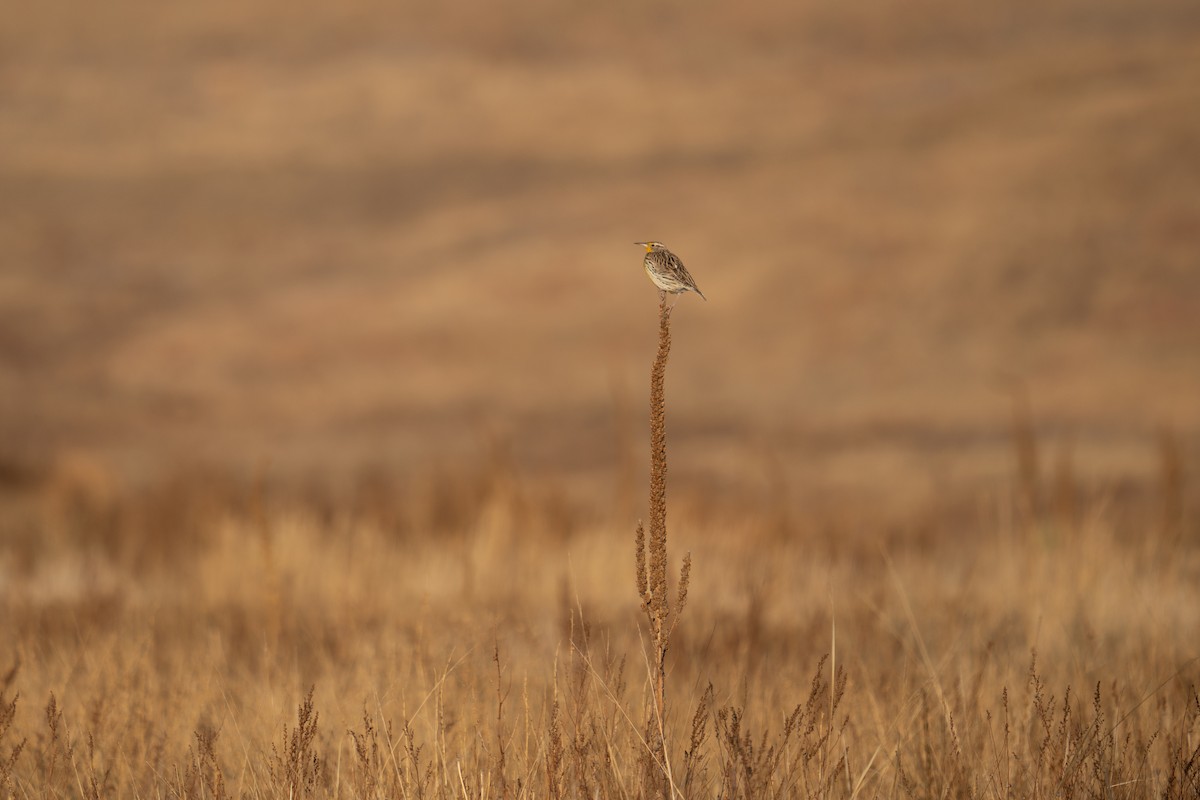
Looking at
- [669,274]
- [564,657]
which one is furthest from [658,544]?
[564,657]

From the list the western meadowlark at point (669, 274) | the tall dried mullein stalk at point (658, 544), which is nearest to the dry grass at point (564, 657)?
the tall dried mullein stalk at point (658, 544)

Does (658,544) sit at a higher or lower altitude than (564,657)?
higher

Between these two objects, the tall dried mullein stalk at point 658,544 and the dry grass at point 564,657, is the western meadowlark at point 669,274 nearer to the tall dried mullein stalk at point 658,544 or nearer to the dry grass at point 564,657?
the tall dried mullein stalk at point 658,544

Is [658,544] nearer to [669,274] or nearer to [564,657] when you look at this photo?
[669,274]

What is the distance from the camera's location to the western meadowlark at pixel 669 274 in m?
3.35

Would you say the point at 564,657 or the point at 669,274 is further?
the point at 564,657

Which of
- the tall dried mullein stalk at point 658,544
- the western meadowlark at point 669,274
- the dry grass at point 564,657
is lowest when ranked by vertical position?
the dry grass at point 564,657

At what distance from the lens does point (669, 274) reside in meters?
3.37

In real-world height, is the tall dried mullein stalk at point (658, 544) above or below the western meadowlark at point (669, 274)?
below

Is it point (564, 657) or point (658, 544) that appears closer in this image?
point (658, 544)

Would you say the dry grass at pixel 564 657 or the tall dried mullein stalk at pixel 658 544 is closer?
the tall dried mullein stalk at pixel 658 544

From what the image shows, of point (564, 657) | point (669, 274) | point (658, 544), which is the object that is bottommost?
point (564, 657)

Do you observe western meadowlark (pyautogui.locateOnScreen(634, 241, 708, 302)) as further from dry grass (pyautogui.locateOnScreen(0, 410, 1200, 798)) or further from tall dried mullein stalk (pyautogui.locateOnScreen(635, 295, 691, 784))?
dry grass (pyautogui.locateOnScreen(0, 410, 1200, 798))

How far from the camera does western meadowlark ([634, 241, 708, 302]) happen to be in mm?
3350
